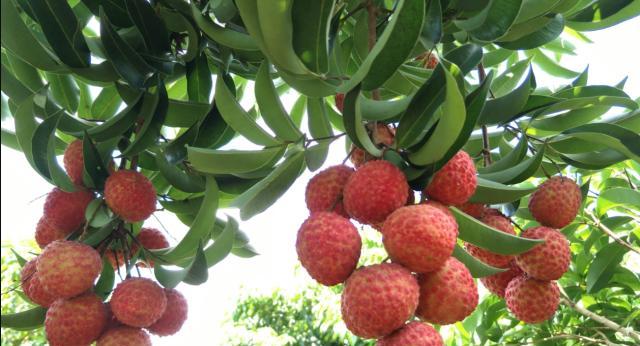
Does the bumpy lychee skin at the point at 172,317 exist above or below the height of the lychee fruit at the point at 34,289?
below

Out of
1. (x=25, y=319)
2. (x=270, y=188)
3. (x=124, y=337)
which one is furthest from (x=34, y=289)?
(x=270, y=188)

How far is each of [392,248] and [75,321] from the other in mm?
562

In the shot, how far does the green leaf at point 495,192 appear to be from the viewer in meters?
0.94

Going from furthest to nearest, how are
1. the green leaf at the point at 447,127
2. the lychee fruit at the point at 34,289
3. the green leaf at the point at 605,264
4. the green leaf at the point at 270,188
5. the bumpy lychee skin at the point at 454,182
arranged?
the green leaf at the point at 605,264 < the lychee fruit at the point at 34,289 < the green leaf at the point at 270,188 < the bumpy lychee skin at the point at 454,182 < the green leaf at the point at 447,127

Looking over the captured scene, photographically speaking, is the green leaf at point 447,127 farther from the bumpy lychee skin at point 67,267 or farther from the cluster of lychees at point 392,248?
the bumpy lychee skin at point 67,267

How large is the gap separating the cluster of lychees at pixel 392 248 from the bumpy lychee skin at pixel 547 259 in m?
0.24

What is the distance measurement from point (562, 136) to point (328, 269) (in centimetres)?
64

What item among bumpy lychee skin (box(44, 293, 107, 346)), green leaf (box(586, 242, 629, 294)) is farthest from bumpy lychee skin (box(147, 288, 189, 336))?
green leaf (box(586, 242, 629, 294))

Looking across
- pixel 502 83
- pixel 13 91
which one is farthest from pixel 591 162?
pixel 13 91

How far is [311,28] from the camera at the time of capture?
0.88 m

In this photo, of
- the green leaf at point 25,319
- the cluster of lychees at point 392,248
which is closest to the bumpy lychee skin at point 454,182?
the cluster of lychees at point 392,248

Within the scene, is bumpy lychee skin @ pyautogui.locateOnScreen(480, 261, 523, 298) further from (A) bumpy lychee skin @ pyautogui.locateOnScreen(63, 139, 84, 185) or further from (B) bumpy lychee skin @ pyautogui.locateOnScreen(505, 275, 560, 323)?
(A) bumpy lychee skin @ pyautogui.locateOnScreen(63, 139, 84, 185)

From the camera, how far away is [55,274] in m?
1.03

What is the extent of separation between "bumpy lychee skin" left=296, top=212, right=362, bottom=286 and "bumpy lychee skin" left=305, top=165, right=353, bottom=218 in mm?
70
